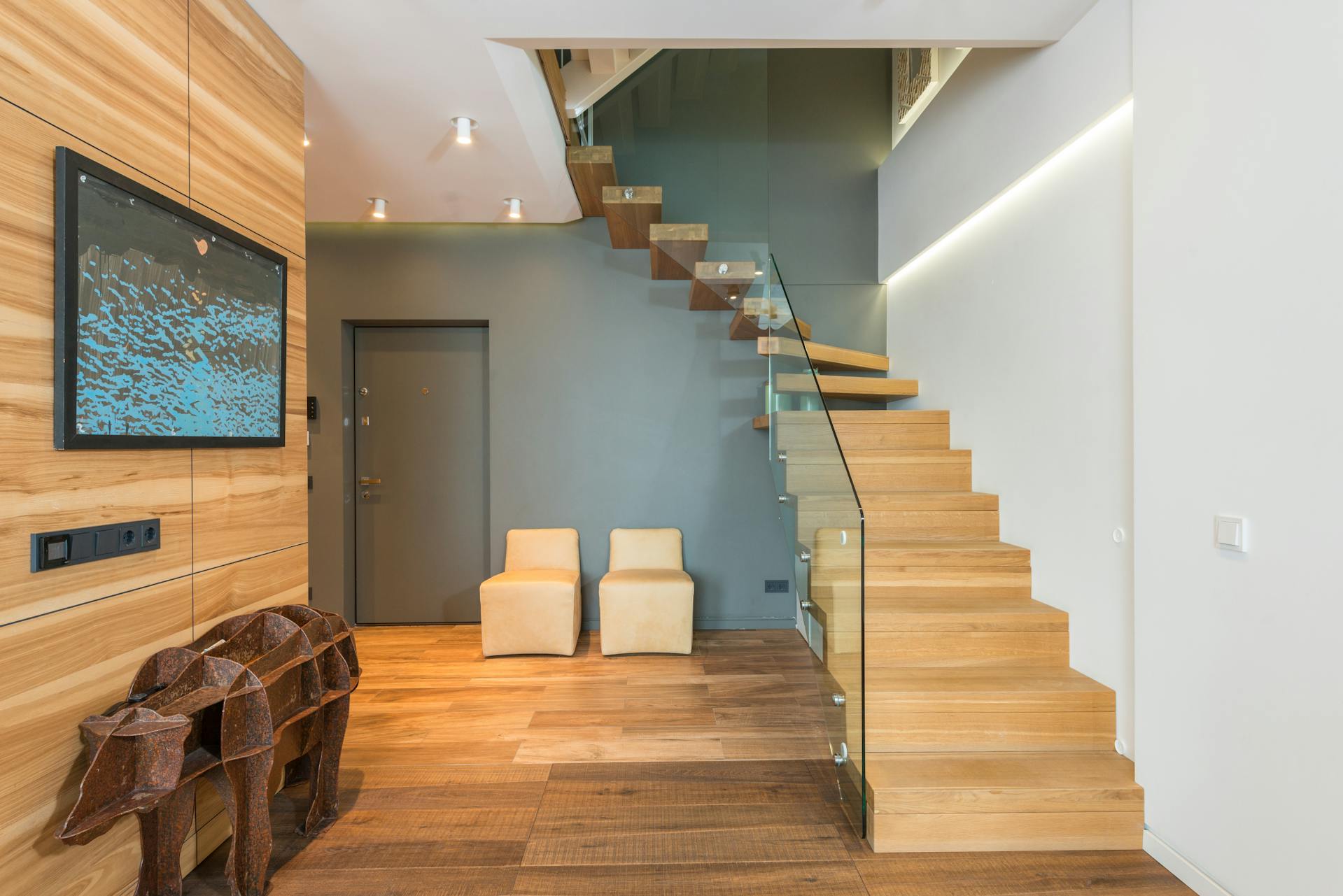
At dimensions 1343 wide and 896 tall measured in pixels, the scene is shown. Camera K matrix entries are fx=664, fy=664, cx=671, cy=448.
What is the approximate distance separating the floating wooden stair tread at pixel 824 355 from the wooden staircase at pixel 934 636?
0.04m

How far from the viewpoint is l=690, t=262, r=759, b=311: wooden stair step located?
13.1 feet

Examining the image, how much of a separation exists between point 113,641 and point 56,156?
46.7 inches

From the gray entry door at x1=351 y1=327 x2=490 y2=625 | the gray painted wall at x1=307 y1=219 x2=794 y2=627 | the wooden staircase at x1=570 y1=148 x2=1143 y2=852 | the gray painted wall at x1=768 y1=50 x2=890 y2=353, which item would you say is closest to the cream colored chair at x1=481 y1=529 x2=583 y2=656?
the gray painted wall at x1=307 y1=219 x2=794 y2=627

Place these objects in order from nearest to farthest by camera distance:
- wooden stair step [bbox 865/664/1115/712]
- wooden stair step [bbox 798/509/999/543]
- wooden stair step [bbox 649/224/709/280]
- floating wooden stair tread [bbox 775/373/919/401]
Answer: wooden stair step [bbox 865/664/1115/712] < wooden stair step [bbox 798/509/999/543] < wooden stair step [bbox 649/224/709/280] < floating wooden stair tread [bbox 775/373/919/401]

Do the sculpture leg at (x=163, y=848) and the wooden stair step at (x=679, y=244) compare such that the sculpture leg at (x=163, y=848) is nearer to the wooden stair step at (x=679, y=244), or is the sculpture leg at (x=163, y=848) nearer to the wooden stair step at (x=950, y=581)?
the wooden stair step at (x=950, y=581)

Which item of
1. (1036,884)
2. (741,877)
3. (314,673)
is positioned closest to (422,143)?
(314,673)

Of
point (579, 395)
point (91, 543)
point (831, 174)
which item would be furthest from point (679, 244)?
point (91, 543)

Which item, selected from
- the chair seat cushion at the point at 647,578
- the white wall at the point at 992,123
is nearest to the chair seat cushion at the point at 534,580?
the chair seat cushion at the point at 647,578

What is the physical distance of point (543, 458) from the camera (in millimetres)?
4738

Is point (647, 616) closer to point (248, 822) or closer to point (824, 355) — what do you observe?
point (824, 355)

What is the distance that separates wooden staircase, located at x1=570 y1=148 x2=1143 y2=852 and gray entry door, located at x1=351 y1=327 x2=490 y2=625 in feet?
→ 5.52

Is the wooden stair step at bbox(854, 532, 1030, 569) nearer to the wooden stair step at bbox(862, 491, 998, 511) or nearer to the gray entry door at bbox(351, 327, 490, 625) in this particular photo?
the wooden stair step at bbox(862, 491, 998, 511)

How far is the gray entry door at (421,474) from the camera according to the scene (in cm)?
482

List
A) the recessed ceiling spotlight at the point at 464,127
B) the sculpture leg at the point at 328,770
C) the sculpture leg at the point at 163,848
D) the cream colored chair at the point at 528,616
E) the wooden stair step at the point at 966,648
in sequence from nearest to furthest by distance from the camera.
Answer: the sculpture leg at the point at 163,848
the sculpture leg at the point at 328,770
the wooden stair step at the point at 966,648
the recessed ceiling spotlight at the point at 464,127
the cream colored chair at the point at 528,616
